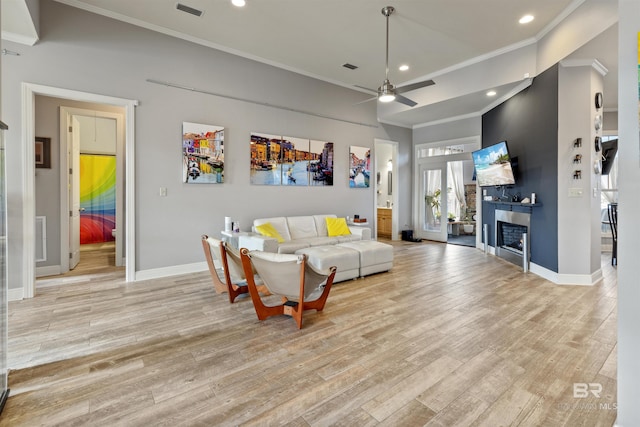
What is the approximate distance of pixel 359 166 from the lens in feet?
23.0

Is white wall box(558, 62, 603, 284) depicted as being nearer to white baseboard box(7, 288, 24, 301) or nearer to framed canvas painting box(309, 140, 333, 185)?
framed canvas painting box(309, 140, 333, 185)

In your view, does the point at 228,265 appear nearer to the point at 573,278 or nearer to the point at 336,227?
the point at 336,227

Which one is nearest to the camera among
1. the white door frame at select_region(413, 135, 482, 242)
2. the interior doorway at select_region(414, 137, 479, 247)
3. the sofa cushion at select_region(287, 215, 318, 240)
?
the sofa cushion at select_region(287, 215, 318, 240)

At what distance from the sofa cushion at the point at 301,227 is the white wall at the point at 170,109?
0.33 meters

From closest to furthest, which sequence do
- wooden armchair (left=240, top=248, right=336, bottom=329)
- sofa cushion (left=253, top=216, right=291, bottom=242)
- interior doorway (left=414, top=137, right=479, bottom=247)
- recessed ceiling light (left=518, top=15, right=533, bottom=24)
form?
1. wooden armchair (left=240, top=248, right=336, bottom=329)
2. recessed ceiling light (left=518, top=15, right=533, bottom=24)
3. sofa cushion (left=253, top=216, right=291, bottom=242)
4. interior doorway (left=414, top=137, right=479, bottom=247)

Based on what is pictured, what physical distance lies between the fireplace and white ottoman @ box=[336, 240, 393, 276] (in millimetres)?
2311

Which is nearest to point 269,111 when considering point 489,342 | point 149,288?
point 149,288

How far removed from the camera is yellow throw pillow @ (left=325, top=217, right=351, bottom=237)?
584cm

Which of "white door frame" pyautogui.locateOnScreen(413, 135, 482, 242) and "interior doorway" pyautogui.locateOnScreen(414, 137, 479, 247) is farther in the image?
"interior doorway" pyautogui.locateOnScreen(414, 137, 479, 247)

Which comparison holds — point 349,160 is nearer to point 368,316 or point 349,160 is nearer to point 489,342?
point 368,316

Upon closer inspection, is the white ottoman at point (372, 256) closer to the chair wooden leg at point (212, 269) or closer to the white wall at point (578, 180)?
the chair wooden leg at point (212, 269)

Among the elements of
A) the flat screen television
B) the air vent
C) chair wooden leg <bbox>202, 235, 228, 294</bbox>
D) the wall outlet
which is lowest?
chair wooden leg <bbox>202, 235, 228, 294</bbox>

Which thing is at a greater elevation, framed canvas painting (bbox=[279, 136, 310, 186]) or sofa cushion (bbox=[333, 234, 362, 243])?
framed canvas painting (bbox=[279, 136, 310, 186])

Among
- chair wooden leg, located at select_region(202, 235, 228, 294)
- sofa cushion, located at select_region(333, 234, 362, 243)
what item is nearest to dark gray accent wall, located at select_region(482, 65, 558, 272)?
sofa cushion, located at select_region(333, 234, 362, 243)
